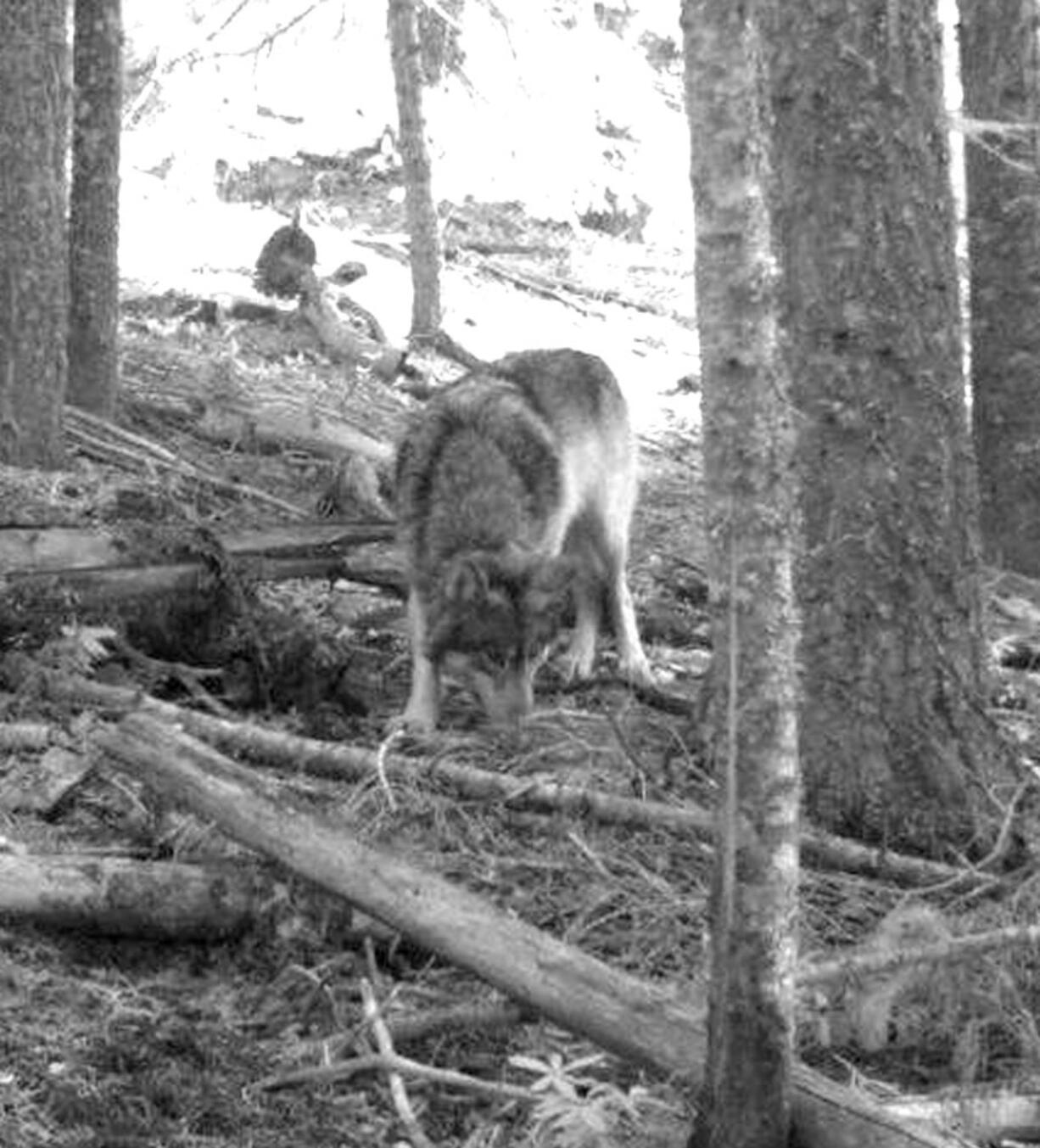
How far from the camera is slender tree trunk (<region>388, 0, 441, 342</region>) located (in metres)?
18.5

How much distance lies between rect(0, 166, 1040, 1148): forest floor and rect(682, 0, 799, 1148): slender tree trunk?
0.33m

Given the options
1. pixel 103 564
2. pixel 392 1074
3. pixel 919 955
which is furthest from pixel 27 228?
pixel 919 955

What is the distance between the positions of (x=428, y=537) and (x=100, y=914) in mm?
3376

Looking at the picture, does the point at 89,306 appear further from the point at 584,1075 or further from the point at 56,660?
the point at 584,1075

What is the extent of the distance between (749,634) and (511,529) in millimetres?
4571

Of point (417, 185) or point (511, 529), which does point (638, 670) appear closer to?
point (511, 529)

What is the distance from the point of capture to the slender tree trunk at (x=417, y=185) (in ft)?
60.6

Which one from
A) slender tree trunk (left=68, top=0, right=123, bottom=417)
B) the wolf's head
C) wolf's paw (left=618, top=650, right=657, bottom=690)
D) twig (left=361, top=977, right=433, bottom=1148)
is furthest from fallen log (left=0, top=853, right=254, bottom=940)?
slender tree trunk (left=68, top=0, right=123, bottom=417)

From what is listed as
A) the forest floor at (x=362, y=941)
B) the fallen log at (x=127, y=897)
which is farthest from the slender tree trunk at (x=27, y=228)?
the fallen log at (x=127, y=897)

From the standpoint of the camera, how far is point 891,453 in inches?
274

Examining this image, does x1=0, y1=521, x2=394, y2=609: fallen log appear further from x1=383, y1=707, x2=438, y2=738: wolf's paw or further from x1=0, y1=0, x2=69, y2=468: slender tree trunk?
x1=0, y1=0, x2=69, y2=468: slender tree trunk

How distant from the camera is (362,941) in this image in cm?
584

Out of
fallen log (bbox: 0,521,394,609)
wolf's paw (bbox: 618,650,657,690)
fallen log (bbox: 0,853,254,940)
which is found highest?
fallen log (bbox: 0,521,394,609)

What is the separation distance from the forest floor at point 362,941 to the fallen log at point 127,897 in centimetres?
5
